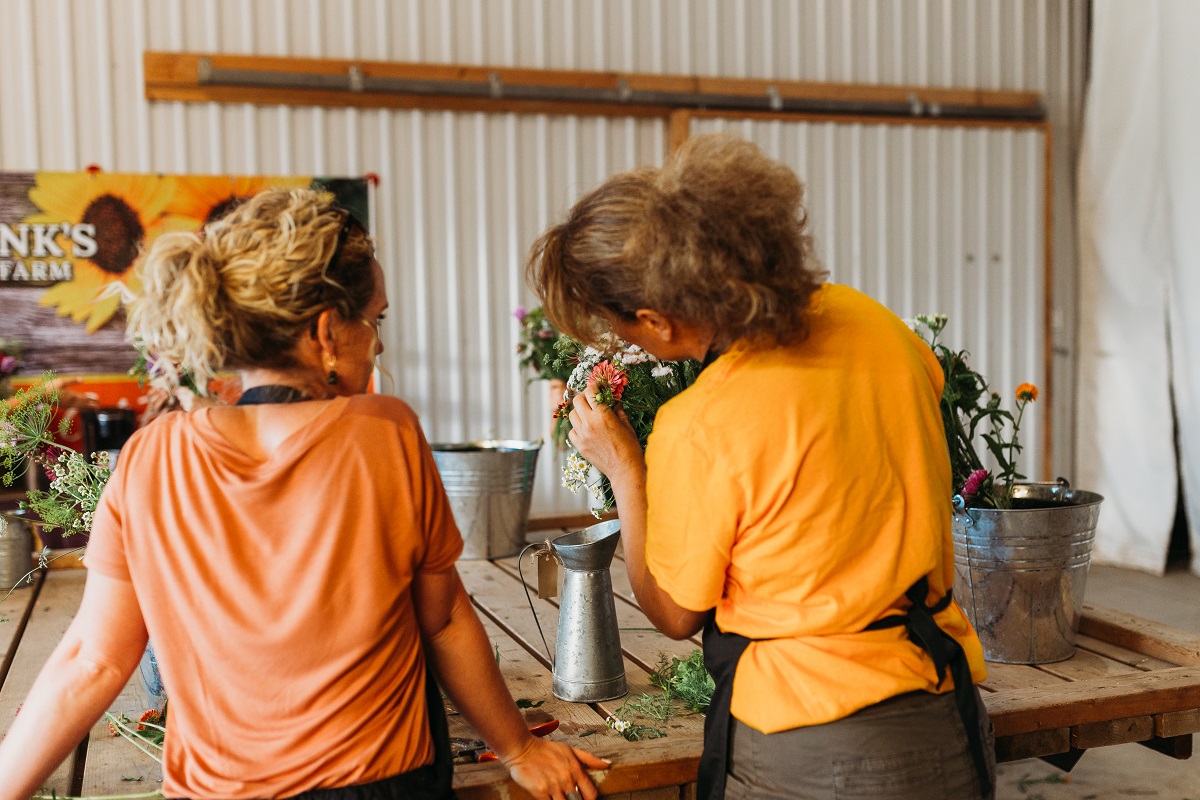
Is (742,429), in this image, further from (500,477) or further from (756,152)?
(500,477)

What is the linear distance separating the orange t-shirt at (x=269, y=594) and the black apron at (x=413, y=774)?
0.05 feet

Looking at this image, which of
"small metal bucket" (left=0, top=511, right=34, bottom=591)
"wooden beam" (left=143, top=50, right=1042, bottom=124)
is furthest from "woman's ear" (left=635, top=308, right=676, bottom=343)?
"wooden beam" (left=143, top=50, right=1042, bottom=124)

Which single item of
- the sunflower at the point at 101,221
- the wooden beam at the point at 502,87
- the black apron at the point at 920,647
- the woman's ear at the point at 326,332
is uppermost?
the wooden beam at the point at 502,87

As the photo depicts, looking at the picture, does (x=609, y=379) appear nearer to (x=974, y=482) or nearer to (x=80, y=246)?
(x=974, y=482)

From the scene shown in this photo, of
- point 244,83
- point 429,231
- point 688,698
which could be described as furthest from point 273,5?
point 688,698

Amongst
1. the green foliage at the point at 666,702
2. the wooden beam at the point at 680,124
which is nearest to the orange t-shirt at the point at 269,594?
the green foliage at the point at 666,702

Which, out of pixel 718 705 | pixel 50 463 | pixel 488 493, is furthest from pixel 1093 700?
pixel 50 463

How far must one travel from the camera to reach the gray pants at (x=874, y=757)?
49.7 inches

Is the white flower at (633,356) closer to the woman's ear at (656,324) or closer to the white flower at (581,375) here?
the white flower at (581,375)

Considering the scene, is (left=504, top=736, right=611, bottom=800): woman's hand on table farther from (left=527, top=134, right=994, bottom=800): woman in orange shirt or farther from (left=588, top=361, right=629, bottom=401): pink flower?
(left=588, top=361, right=629, bottom=401): pink flower

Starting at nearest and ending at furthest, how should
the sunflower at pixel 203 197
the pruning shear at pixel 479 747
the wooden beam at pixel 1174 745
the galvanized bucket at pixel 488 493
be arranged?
the pruning shear at pixel 479 747, the wooden beam at pixel 1174 745, the galvanized bucket at pixel 488 493, the sunflower at pixel 203 197

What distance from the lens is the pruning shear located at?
159 cm

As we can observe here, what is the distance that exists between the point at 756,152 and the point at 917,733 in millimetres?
715

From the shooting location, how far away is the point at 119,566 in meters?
1.27
